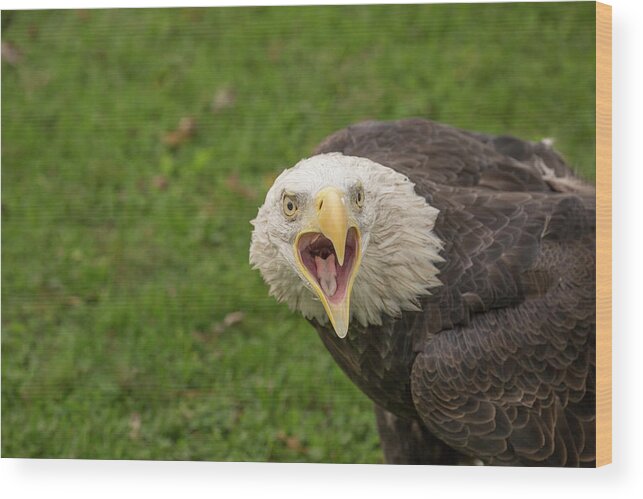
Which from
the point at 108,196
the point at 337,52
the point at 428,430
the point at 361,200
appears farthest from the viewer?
the point at 108,196

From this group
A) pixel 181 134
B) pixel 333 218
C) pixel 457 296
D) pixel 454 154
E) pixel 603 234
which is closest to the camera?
pixel 333 218

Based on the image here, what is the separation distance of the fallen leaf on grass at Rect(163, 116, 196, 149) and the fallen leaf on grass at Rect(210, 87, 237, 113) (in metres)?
0.14

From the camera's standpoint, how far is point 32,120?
4.12m

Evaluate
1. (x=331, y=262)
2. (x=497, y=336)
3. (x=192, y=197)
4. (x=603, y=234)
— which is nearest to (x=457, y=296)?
(x=497, y=336)

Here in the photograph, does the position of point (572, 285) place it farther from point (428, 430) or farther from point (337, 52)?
point (337, 52)

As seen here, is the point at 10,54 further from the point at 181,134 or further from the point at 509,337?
the point at 509,337

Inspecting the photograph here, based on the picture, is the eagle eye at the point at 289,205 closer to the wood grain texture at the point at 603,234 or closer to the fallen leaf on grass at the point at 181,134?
the wood grain texture at the point at 603,234

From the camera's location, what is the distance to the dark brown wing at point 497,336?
3.33 meters

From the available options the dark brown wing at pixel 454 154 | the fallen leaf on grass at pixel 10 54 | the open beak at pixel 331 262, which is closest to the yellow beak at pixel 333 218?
the open beak at pixel 331 262

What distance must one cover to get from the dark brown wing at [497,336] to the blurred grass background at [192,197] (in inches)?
19.0

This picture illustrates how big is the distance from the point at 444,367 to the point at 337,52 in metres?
1.40

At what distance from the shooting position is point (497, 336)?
3.35 metres

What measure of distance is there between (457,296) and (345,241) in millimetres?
572

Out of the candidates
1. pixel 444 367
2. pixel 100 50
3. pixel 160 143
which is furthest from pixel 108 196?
pixel 444 367
